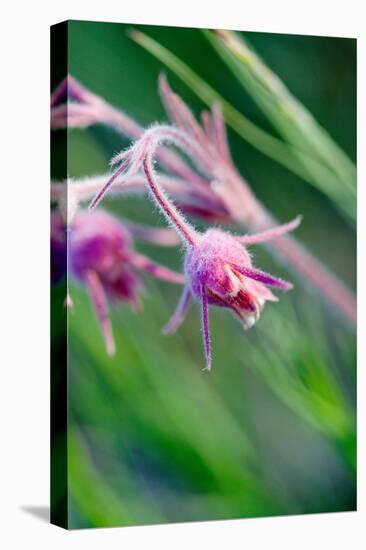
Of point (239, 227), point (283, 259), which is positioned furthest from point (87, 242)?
point (283, 259)

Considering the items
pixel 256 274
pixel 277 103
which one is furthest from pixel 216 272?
pixel 277 103

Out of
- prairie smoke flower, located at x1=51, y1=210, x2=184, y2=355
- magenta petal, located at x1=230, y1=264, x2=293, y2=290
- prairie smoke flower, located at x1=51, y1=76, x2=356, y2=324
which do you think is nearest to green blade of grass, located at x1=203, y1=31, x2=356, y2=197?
prairie smoke flower, located at x1=51, y1=76, x2=356, y2=324

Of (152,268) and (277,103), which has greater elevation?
(277,103)

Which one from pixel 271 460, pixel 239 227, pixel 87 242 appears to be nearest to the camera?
pixel 87 242

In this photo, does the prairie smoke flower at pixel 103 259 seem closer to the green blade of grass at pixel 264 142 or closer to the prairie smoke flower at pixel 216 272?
the prairie smoke flower at pixel 216 272

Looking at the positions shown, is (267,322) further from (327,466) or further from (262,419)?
(327,466)

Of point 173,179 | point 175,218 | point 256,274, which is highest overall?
point 173,179

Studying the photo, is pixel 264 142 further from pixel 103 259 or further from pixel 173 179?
pixel 103 259
